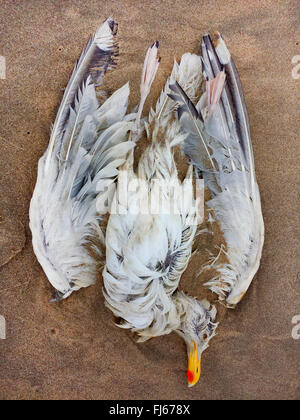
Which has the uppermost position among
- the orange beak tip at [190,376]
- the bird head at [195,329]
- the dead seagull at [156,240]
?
the dead seagull at [156,240]

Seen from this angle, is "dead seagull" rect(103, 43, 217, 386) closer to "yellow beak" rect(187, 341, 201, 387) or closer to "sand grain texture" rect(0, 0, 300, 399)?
"yellow beak" rect(187, 341, 201, 387)

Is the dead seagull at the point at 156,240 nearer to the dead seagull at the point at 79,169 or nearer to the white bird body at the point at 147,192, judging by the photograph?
the white bird body at the point at 147,192

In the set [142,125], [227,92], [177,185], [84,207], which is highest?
[227,92]

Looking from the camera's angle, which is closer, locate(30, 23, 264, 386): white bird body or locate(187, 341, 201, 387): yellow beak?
locate(30, 23, 264, 386): white bird body

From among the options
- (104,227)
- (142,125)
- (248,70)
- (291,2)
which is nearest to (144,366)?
(104,227)

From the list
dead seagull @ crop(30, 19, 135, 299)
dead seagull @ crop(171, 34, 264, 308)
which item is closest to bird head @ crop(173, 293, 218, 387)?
dead seagull @ crop(171, 34, 264, 308)

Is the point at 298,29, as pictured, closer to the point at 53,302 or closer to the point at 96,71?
the point at 96,71

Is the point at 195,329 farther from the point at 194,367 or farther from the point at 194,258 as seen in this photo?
the point at 194,258

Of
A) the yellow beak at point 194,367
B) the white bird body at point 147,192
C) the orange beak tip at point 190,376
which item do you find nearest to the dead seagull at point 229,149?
the white bird body at point 147,192
